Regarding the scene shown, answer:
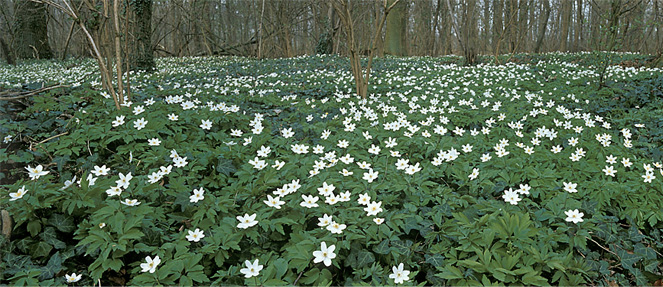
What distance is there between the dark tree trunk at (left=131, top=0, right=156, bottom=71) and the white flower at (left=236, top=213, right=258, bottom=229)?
8408 millimetres

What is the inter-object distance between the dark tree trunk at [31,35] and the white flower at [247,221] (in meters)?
15.1

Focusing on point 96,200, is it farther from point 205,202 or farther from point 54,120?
point 54,120

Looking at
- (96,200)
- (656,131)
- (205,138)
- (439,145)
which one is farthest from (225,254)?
(656,131)

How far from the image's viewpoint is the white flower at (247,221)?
1.92 metres

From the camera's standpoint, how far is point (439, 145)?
10.5 feet

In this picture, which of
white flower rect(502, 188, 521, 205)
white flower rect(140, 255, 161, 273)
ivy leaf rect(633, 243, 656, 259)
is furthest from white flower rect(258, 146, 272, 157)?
ivy leaf rect(633, 243, 656, 259)

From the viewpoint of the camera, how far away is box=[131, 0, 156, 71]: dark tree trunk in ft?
28.9

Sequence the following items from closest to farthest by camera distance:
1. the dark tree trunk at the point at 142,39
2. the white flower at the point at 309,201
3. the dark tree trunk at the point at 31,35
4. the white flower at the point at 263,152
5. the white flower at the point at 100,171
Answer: the white flower at the point at 309,201, the white flower at the point at 100,171, the white flower at the point at 263,152, the dark tree trunk at the point at 142,39, the dark tree trunk at the point at 31,35

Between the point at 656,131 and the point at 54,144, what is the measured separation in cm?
610

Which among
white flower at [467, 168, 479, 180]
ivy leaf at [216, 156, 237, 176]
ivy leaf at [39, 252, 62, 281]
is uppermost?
ivy leaf at [216, 156, 237, 176]

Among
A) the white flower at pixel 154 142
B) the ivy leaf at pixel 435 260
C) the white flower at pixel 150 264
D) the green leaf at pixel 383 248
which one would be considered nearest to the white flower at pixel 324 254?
the green leaf at pixel 383 248

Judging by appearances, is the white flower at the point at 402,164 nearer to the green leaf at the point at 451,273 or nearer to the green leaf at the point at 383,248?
the green leaf at the point at 383,248

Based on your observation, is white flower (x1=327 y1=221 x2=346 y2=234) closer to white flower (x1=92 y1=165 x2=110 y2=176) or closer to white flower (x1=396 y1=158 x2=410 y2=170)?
white flower (x1=396 y1=158 x2=410 y2=170)

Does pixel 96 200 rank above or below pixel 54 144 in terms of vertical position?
below
